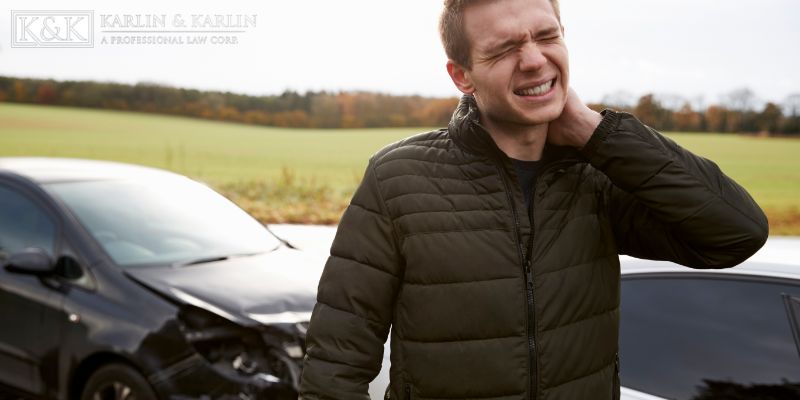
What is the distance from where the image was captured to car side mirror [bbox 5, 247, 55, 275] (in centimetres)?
400

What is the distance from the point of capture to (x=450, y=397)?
166 cm

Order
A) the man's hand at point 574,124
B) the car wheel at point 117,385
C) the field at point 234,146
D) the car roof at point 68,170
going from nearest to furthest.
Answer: the man's hand at point 574,124 → the car wheel at point 117,385 → the car roof at point 68,170 → the field at point 234,146

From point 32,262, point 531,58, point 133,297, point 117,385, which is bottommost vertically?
point 117,385

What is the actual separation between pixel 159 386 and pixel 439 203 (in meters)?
2.40

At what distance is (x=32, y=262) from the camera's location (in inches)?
157

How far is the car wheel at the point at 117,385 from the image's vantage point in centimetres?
366

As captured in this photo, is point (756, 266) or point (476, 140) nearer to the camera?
point (476, 140)

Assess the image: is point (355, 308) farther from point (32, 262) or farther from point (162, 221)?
point (162, 221)

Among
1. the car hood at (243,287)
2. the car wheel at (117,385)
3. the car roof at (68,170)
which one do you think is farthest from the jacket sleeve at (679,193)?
the car roof at (68,170)

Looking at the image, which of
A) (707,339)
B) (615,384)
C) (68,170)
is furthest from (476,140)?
(68,170)

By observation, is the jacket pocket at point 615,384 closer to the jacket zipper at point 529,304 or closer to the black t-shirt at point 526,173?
the jacket zipper at point 529,304

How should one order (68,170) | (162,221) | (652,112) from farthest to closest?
(652,112) < (68,170) < (162,221)

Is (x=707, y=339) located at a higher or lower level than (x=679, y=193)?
lower

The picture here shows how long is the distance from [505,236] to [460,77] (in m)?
0.40
